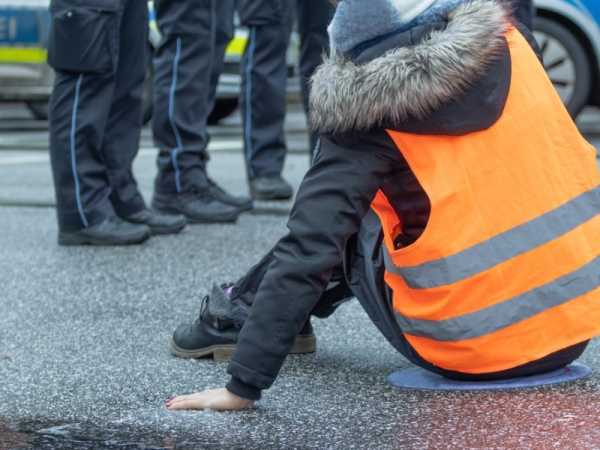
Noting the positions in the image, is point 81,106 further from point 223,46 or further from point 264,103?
point 264,103

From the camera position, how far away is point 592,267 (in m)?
2.69

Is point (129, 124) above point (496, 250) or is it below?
below

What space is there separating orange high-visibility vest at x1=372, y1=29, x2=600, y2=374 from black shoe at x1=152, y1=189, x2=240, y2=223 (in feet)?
8.09

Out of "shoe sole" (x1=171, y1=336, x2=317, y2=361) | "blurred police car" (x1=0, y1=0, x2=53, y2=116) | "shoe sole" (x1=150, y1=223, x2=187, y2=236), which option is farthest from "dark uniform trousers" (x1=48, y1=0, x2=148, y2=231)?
"blurred police car" (x1=0, y1=0, x2=53, y2=116)

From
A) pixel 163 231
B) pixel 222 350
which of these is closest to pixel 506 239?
pixel 222 350

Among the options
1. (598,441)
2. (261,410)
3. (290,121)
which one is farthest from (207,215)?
(290,121)

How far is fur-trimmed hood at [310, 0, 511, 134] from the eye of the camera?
2527 mm

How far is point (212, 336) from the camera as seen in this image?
3.10m

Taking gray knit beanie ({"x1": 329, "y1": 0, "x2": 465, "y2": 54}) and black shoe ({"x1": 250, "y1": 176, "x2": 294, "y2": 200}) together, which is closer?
gray knit beanie ({"x1": 329, "y1": 0, "x2": 465, "y2": 54})

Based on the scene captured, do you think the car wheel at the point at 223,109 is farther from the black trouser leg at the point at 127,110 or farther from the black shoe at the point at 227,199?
the black trouser leg at the point at 127,110

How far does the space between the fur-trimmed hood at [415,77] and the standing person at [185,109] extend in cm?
251

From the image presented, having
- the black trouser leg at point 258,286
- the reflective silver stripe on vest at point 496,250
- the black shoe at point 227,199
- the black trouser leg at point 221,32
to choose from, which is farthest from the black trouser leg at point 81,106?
the reflective silver stripe on vest at point 496,250

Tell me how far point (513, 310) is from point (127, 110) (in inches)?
96.3

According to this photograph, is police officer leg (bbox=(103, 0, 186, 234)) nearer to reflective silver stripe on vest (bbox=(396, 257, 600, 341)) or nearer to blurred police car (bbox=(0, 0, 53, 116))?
reflective silver stripe on vest (bbox=(396, 257, 600, 341))
